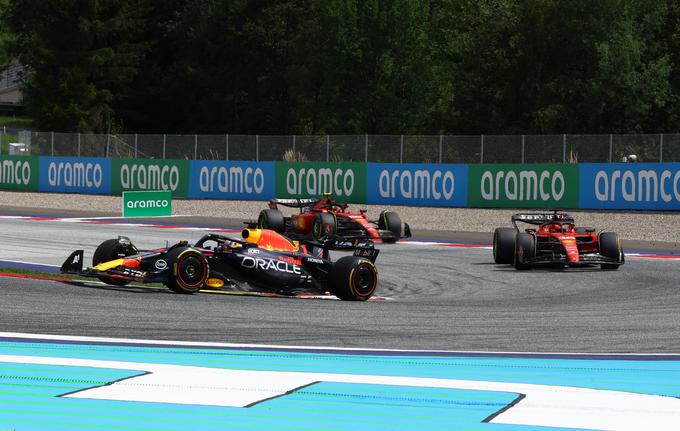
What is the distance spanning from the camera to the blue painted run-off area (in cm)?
688

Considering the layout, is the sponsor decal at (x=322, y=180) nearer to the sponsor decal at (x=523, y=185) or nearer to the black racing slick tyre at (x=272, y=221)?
the sponsor decal at (x=523, y=185)

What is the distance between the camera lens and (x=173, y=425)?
22.2 ft

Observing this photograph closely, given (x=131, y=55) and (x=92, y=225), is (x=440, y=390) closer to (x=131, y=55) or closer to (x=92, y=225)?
(x=92, y=225)

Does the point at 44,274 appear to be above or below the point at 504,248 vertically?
below

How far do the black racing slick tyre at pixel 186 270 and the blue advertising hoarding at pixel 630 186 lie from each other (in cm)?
1997

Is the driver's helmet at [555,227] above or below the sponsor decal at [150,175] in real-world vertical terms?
below

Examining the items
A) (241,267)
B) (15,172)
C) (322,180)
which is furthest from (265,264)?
(15,172)

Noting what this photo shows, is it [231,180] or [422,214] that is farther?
[231,180]

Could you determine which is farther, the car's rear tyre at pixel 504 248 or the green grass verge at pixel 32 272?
the car's rear tyre at pixel 504 248

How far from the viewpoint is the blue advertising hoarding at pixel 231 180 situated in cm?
3947

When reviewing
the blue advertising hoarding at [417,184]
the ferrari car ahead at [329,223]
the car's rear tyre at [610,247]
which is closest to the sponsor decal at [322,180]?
the blue advertising hoarding at [417,184]

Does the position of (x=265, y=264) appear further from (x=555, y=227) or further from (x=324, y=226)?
(x=324, y=226)

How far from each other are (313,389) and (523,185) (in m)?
26.9

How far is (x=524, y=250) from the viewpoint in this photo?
788 inches
